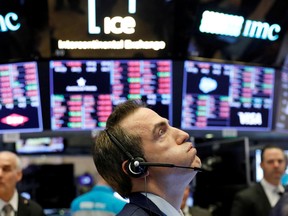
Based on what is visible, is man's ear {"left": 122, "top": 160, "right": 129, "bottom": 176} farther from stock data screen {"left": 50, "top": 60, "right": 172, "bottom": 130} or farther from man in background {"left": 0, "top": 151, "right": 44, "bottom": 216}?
stock data screen {"left": 50, "top": 60, "right": 172, "bottom": 130}

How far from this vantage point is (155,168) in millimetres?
1498

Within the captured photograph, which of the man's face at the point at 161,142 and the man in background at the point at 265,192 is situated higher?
the man's face at the point at 161,142

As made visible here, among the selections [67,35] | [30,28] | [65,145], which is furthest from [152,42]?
[65,145]

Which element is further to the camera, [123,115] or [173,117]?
[173,117]

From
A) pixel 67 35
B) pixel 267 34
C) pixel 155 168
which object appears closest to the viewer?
pixel 155 168

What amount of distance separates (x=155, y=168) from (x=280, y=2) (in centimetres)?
277

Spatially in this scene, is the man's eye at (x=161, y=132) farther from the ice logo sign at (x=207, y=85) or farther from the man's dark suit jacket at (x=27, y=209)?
the ice logo sign at (x=207, y=85)

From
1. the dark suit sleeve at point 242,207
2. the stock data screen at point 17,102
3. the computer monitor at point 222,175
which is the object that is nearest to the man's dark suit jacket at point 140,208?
the dark suit sleeve at point 242,207

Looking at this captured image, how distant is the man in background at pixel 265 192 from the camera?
3.70 meters

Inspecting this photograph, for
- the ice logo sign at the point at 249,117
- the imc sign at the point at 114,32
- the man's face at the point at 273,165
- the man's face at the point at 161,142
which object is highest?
the imc sign at the point at 114,32

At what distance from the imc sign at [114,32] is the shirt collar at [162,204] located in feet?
7.78

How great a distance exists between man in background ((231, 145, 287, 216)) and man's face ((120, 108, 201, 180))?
2289mm

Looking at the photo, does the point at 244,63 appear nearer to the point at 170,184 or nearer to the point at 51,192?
the point at 51,192

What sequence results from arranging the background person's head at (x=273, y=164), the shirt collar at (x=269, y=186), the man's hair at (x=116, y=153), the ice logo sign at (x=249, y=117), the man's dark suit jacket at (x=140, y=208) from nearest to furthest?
the man's dark suit jacket at (x=140, y=208), the man's hair at (x=116, y=153), the shirt collar at (x=269, y=186), the background person's head at (x=273, y=164), the ice logo sign at (x=249, y=117)
